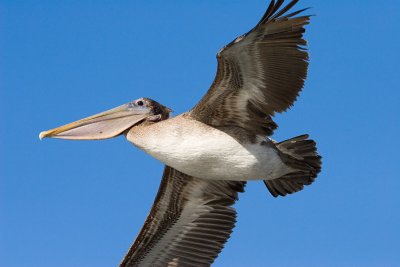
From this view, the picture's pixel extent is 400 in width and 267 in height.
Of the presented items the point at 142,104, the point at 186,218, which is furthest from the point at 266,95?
the point at 186,218

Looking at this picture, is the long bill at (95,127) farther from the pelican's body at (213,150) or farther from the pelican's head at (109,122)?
the pelican's body at (213,150)

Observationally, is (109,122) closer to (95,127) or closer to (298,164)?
(95,127)

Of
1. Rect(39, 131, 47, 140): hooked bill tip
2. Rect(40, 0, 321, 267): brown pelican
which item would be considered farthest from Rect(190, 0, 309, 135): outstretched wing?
Rect(39, 131, 47, 140): hooked bill tip

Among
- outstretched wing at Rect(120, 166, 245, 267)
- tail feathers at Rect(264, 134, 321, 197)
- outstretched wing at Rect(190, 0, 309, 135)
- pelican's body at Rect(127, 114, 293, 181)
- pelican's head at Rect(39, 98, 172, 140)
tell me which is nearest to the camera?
outstretched wing at Rect(190, 0, 309, 135)

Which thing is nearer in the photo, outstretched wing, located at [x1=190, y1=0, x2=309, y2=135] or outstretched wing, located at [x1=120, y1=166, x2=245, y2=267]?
outstretched wing, located at [x1=190, y1=0, x2=309, y2=135]

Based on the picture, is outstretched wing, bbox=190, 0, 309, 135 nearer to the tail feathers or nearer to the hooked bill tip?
the tail feathers

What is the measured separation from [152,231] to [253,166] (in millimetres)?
2463

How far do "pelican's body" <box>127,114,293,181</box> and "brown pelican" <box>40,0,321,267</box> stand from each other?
1 centimetres

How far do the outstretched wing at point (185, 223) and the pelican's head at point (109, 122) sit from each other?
3.17 feet

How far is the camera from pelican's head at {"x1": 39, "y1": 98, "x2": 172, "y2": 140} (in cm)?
1116

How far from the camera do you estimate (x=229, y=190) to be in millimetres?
11648

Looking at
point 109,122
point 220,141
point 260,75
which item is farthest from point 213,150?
point 109,122

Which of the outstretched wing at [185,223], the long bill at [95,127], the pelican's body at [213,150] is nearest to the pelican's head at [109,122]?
A: the long bill at [95,127]

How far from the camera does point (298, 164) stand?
10.5 metres
